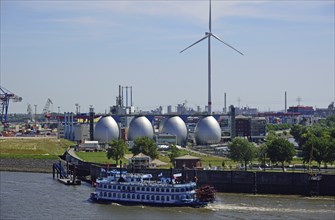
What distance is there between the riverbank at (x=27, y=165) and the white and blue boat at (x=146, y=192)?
25.3m

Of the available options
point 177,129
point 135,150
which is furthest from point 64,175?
point 177,129

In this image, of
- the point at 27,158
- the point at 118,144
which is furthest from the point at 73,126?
the point at 118,144

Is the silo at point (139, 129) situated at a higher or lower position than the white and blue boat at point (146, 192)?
higher

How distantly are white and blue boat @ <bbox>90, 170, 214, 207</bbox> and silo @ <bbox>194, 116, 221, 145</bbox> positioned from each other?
5120cm

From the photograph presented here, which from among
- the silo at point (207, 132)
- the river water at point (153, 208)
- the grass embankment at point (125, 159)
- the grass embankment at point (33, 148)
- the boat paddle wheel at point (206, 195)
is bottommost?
the river water at point (153, 208)

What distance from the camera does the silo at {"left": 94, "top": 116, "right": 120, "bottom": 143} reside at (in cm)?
10269

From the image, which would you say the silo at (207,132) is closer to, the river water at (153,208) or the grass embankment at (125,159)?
the grass embankment at (125,159)

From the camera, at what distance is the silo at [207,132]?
101 m

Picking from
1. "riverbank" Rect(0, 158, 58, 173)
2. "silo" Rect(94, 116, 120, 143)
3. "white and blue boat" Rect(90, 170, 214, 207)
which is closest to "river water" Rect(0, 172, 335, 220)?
"white and blue boat" Rect(90, 170, 214, 207)

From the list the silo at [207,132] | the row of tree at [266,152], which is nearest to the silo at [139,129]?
the silo at [207,132]

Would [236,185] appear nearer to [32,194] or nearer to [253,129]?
[32,194]

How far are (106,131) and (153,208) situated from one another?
57.0m

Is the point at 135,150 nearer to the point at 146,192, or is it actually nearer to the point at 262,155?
the point at 262,155

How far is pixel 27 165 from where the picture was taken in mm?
75375
